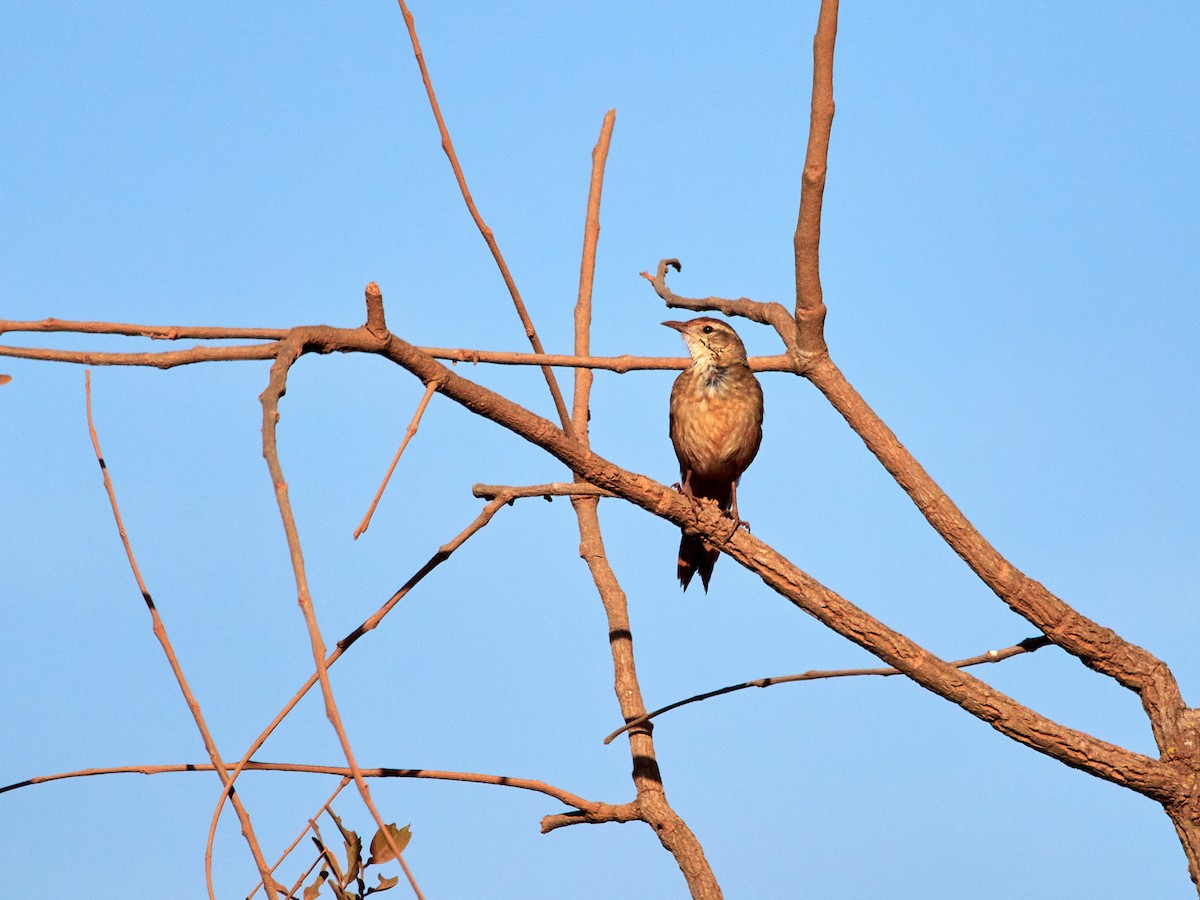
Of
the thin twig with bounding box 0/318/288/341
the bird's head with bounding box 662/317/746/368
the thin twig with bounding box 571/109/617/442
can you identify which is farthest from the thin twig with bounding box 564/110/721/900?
the thin twig with bounding box 0/318/288/341

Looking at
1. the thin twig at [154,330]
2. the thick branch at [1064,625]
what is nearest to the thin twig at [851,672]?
the thick branch at [1064,625]

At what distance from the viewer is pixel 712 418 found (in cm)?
647

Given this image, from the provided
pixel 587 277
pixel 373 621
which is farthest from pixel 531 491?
pixel 587 277

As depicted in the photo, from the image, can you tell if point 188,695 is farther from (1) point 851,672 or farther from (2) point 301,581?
(1) point 851,672

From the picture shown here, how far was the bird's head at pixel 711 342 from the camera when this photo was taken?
21.8ft

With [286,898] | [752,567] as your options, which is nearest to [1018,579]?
[752,567]

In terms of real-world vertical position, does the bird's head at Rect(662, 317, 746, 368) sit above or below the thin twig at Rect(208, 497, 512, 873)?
above

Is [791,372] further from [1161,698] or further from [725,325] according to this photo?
[725,325]

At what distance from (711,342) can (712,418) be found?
0.48 metres

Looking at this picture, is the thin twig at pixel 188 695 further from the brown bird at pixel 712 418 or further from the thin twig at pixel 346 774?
the brown bird at pixel 712 418

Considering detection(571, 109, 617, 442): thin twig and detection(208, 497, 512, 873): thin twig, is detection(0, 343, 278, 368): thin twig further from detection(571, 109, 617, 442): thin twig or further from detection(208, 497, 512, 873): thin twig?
detection(571, 109, 617, 442): thin twig

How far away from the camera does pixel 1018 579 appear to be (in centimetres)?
416

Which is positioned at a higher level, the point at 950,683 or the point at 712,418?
the point at 712,418

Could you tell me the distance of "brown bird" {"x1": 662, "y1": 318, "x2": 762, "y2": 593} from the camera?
645cm
